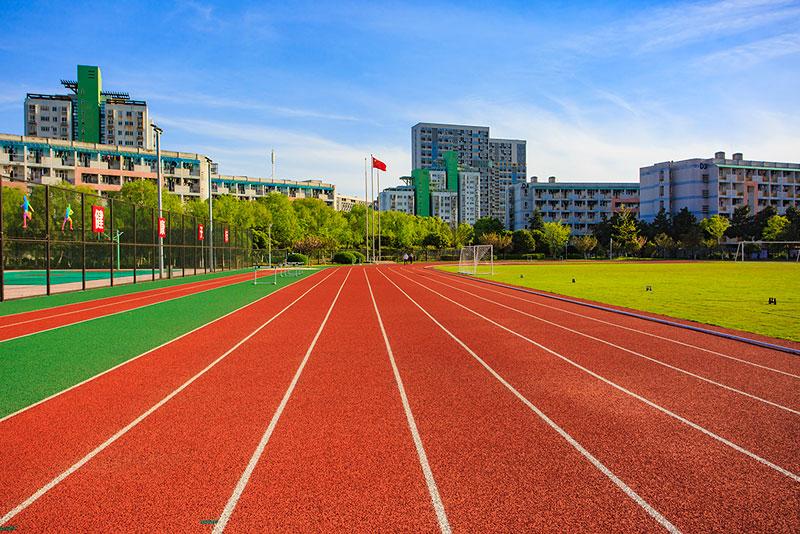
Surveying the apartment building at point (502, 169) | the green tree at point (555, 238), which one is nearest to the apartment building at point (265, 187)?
the green tree at point (555, 238)

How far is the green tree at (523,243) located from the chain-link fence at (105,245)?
49.0m

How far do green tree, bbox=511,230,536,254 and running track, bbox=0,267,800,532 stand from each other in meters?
77.0

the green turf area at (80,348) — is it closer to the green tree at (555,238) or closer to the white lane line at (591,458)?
the white lane line at (591,458)

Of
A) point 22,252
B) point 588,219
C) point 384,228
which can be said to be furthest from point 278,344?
point 588,219

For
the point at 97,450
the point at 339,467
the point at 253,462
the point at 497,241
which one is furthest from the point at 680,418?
the point at 497,241

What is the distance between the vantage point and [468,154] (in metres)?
183

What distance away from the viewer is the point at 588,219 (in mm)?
113250

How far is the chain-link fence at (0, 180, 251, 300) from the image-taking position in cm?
2608

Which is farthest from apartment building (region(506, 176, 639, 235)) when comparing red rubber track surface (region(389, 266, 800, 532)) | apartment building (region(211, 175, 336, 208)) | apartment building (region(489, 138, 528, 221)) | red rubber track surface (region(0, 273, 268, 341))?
red rubber track surface (region(389, 266, 800, 532))

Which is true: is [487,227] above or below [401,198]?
below

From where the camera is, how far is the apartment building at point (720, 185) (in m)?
88.4

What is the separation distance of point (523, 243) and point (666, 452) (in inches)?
3249

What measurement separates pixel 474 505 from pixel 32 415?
192 inches

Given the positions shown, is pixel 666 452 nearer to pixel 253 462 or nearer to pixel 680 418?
pixel 680 418
